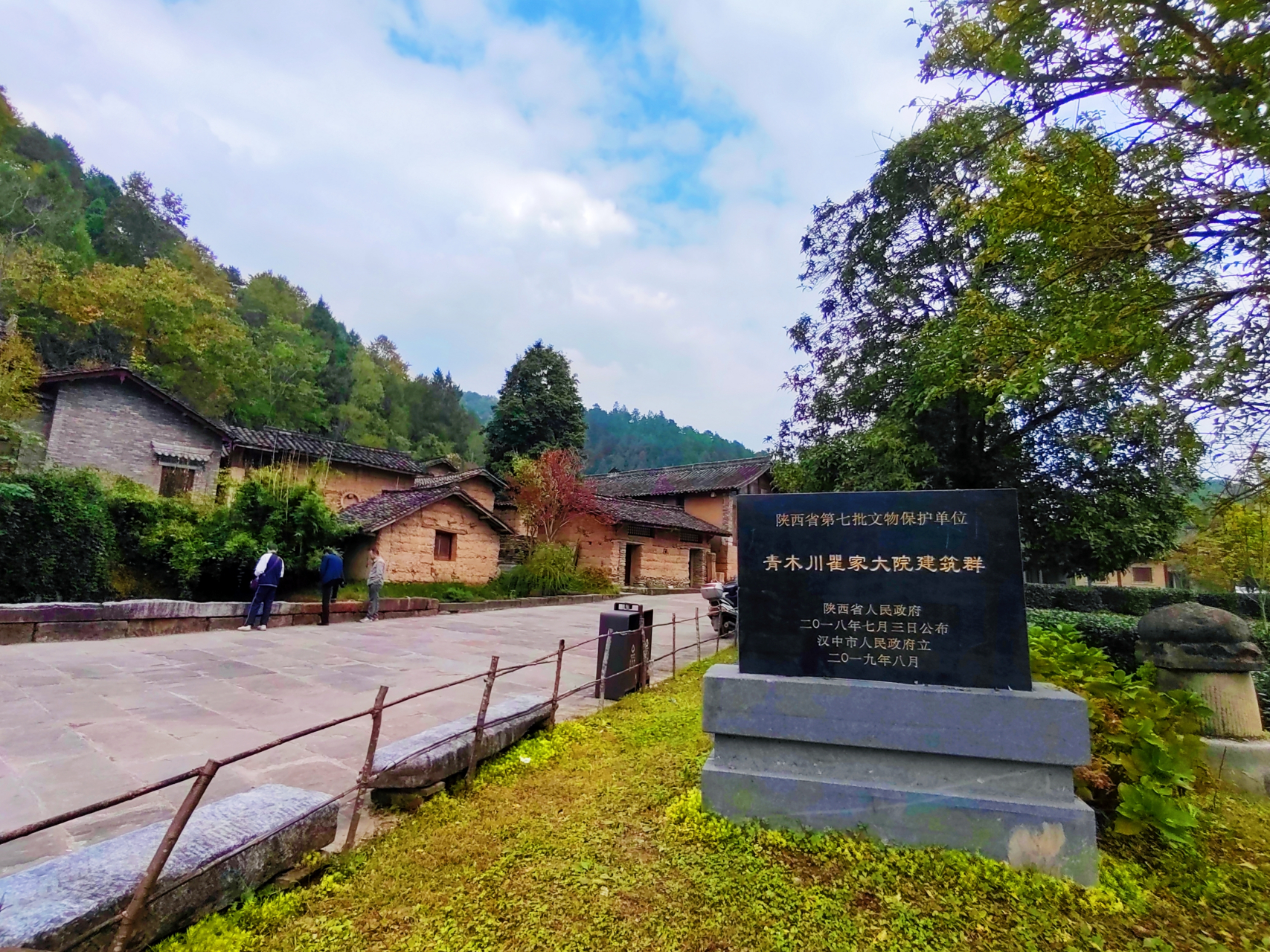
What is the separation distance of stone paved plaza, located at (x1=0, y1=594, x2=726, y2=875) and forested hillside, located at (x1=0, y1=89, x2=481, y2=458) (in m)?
12.0

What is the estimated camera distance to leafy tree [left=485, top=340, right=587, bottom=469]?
92.1 ft

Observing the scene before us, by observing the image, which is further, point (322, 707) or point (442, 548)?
point (442, 548)

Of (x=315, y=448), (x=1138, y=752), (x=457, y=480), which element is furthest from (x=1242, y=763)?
(x=315, y=448)

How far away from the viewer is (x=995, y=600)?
315cm

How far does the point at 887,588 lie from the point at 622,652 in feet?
10.7

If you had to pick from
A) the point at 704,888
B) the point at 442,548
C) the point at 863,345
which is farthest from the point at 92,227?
the point at 704,888

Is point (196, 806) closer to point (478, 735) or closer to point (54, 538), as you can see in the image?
point (478, 735)

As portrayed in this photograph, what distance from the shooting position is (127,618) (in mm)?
8750

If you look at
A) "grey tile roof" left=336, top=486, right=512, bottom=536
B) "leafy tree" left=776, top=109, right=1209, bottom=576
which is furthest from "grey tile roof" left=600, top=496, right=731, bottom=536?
"leafy tree" left=776, top=109, right=1209, bottom=576

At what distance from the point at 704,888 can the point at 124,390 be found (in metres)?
21.7

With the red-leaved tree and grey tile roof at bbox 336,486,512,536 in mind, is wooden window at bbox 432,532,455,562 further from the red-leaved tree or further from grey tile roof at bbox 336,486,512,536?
the red-leaved tree

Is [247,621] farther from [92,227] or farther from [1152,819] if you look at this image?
[92,227]

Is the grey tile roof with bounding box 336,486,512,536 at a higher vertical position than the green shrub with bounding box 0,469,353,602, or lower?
higher

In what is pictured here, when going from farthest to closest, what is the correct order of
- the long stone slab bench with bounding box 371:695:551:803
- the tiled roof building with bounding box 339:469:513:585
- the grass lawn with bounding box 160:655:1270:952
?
1. the tiled roof building with bounding box 339:469:513:585
2. the long stone slab bench with bounding box 371:695:551:803
3. the grass lawn with bounding box 160:655:1270:952
